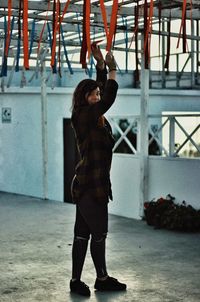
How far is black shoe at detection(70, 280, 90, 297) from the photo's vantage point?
202 inches

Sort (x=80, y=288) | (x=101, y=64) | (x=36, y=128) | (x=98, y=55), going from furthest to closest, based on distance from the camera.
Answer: (x=36, y=128)
(x=80, y=288)
(x=101, y=64)
(x=98, y=55)

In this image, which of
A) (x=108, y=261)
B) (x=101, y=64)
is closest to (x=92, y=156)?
(x=101, y=64)

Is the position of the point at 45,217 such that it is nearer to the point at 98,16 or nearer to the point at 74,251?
the point at 98,16

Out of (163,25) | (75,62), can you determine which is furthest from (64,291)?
(75,62)

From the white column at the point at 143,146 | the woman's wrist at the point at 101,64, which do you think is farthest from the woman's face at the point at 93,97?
the white column at the point at 143,146

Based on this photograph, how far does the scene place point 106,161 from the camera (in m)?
5.04

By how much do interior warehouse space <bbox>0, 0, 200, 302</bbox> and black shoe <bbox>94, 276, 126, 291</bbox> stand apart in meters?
0.03

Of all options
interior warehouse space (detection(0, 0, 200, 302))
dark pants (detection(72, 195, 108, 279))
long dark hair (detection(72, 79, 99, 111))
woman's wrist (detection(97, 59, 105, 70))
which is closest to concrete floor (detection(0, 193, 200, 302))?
interior warehouse space (detection(0, 0, 200, 302))

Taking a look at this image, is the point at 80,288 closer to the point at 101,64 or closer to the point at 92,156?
the point at 92,156

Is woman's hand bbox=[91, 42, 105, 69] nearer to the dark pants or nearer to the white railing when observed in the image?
the dark pants

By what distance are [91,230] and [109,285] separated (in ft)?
1.91

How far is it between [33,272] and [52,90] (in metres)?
7.34

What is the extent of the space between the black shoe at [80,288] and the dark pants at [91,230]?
0.25 ft

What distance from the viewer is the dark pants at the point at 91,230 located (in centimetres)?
494
